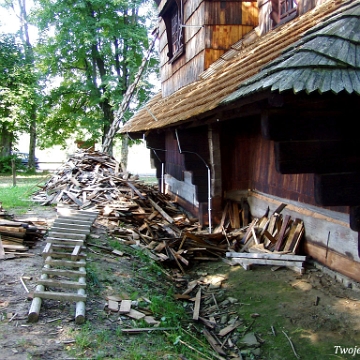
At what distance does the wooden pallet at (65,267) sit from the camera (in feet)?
13.0

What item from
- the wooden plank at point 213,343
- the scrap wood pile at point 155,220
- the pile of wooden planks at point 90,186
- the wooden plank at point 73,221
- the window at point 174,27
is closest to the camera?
the wooden plank at point 213,343

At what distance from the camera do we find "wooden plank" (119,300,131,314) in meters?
4.10

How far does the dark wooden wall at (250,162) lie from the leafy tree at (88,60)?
610 inches

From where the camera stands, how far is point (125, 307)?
13.8ft

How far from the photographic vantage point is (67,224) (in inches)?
273

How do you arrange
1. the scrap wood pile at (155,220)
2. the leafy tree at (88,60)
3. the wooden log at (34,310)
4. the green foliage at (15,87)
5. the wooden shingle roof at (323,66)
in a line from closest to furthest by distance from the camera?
1. the wooden shingle roof at (323,66)
2. the wooden log at (34,310)
3. the scrap wood pile at (155,220)
4. the leafy tree at (88,60)
5. the green foliage at (15,87)

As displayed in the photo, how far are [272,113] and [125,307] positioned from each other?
2.53 metres

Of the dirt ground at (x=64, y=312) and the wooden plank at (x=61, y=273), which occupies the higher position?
the wooden plank at (x=61, y=273)

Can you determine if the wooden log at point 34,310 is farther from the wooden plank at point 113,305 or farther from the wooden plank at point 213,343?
the wooden plank at point 213,343

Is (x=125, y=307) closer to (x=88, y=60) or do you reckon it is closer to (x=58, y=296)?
(x=58, y=296)

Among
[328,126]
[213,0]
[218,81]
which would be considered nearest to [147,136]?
[213,0]

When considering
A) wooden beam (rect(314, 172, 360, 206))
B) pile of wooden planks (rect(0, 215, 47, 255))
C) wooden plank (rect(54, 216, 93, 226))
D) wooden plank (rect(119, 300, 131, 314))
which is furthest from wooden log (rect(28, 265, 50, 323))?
wooden plank (rect(54, 216, 93, 226))

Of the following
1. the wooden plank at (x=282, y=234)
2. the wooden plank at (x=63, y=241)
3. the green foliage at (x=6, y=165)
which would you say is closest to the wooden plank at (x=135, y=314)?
the wooden plank at (x=63, y=241)

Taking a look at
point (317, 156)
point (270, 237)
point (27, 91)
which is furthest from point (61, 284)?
point (27, 91)
